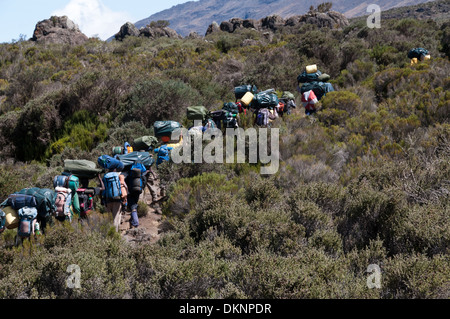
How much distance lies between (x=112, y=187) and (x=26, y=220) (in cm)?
133

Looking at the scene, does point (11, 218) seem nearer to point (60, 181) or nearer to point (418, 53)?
point (60, 181)

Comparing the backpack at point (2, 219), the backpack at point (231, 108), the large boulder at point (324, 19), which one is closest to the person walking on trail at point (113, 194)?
the backpack at point (2, 219)

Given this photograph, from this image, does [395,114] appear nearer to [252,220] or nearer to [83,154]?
[252,220]

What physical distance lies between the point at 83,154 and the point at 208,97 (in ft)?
16.1

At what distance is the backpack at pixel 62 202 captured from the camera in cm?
504

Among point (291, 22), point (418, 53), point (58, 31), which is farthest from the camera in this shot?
point (291, 22)

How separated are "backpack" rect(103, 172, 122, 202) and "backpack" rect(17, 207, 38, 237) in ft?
3.64

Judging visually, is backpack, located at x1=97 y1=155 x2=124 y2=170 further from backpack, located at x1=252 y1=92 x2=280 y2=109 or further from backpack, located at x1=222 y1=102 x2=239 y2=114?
backpack, located at x1=252 y1=92 x2=280 y2=109

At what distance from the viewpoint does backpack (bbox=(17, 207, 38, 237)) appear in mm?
4555

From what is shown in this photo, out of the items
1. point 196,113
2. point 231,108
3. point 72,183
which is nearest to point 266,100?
point 231,108

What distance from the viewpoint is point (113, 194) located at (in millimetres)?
5449

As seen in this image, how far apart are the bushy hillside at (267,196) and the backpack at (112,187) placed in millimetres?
397

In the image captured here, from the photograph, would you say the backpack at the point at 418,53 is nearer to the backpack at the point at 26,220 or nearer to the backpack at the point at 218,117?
the backpack at the point at 218,117
